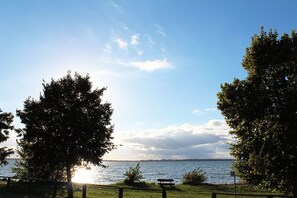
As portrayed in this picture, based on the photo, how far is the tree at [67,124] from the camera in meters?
23.2

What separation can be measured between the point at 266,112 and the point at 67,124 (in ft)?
47.0

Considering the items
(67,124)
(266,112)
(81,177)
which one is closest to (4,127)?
(67,124)

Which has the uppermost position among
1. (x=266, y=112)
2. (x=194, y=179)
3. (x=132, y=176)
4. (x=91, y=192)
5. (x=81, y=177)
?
(x=266, y=112)

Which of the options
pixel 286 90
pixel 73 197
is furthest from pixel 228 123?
pixel 73 197

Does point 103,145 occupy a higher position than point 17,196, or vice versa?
point 103,145

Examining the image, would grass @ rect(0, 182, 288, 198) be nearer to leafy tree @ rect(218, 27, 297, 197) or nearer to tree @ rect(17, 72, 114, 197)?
tree @ rect(17, 72, 114, 197)

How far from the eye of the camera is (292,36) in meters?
16.7

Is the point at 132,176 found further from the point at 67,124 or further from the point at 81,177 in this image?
the point at 81,177

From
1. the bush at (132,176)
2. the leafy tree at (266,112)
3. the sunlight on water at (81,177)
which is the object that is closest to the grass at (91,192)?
the bush at (132,176)

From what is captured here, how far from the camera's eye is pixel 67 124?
2319cm

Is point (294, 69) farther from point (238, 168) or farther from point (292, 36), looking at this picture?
point (238, 168)

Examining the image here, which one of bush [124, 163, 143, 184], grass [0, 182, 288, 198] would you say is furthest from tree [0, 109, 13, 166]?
bush [124, 163, 143, 184]

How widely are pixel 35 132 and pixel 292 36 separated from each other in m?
18.6

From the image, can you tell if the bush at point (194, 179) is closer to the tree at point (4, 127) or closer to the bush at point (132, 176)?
the bush at point (132, 176)
